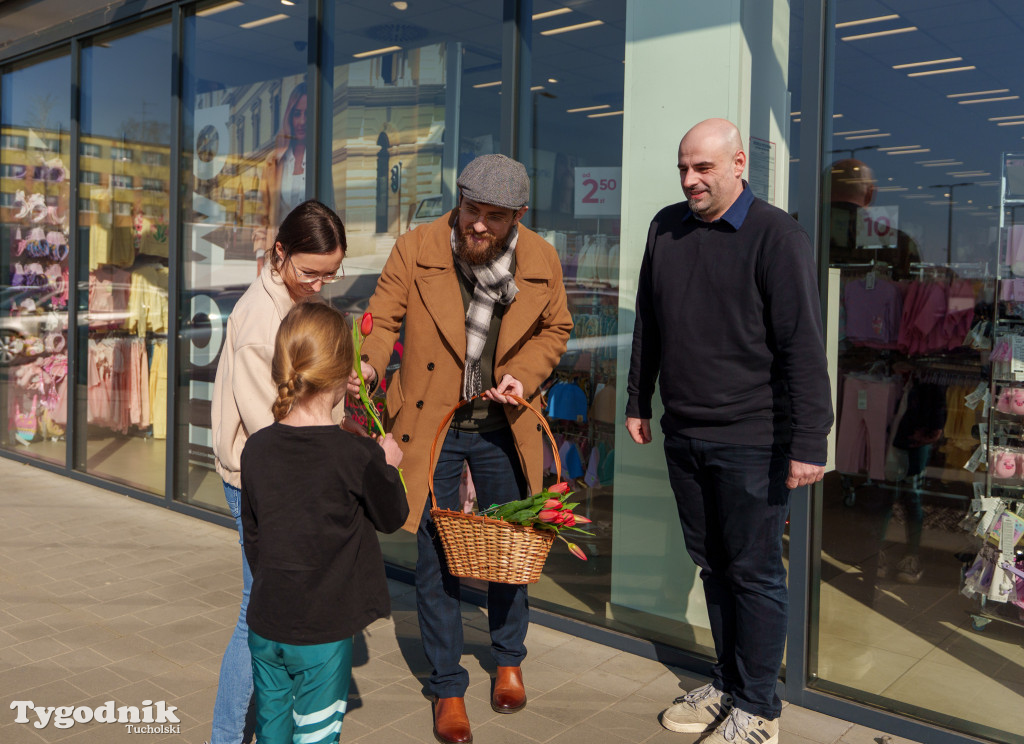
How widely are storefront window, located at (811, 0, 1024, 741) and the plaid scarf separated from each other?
1.31 meters

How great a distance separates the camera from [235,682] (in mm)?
2814

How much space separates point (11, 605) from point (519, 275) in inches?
124

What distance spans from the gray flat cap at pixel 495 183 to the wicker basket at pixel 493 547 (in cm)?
83

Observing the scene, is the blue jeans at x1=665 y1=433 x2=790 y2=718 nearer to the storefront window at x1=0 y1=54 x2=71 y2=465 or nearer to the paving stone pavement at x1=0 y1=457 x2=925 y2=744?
the paving stone pavement at x1=0 y1=457 x2=925 y2=744

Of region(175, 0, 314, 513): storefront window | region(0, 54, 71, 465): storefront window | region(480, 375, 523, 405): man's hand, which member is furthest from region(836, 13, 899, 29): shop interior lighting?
region(0, 54, 71, 465): storefront window

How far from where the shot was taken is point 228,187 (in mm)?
6570

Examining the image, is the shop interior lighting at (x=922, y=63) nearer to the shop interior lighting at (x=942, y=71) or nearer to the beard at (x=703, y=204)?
the shop interior lighting at (x=942, y=71)

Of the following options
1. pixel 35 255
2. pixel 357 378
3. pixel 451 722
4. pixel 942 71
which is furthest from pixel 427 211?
pixel 35 255

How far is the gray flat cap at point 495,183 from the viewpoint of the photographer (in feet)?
10.2

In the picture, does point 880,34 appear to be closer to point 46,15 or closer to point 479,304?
point 479,304

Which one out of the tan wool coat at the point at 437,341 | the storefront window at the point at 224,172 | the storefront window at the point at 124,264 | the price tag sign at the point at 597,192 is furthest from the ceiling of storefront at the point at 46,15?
the tan wool coat at the point at 437,341

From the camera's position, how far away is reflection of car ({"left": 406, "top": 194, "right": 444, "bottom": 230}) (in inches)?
206

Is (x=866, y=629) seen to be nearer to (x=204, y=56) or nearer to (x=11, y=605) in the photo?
(x=11, y=605)

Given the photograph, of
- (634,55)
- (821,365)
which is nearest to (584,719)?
(821,365)
